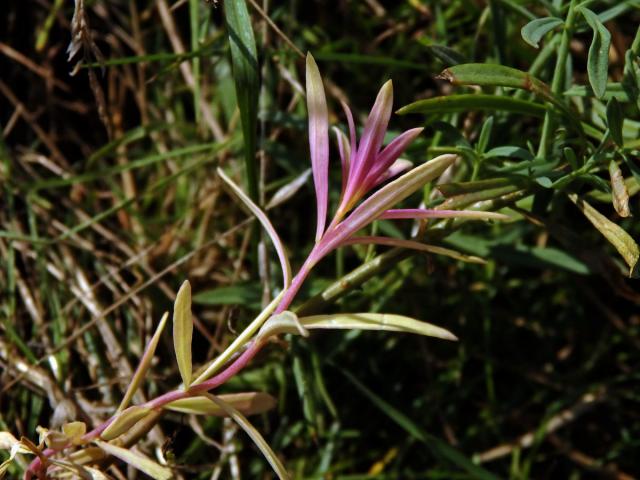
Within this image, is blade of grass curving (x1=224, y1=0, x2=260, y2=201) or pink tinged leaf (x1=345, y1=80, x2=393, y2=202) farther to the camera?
blade of grass curving (x1=224, y1=0, x2=260, y2=201)

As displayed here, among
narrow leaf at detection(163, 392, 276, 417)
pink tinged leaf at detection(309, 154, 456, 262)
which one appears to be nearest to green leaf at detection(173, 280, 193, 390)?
narrow leaf at detection(163, 392, 276, 417)

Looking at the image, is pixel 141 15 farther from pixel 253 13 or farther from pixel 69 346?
pixel 69 346

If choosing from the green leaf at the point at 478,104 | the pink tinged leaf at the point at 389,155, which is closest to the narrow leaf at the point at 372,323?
the pink tinged leaf at the point at 389,155

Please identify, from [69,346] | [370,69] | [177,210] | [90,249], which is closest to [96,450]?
[69,346]

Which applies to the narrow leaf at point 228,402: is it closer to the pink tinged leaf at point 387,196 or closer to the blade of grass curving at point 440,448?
the pink tinged leaf at point 387,196

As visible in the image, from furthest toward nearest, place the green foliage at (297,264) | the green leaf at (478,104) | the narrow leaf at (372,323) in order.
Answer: the green foliage at (297,264) → the green leaf at (478,104) → the narrow leaf at (372,323)

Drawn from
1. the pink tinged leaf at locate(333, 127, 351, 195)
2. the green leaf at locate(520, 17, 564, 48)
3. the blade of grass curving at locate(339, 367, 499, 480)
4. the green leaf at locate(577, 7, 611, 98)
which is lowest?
the blade of grass curving at locate(339, 367, 499, 480)

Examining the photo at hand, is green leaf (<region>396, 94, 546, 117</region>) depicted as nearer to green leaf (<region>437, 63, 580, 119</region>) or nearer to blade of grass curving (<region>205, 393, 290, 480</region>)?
green leaf (<region>437, 63, 580, 119</region>)
